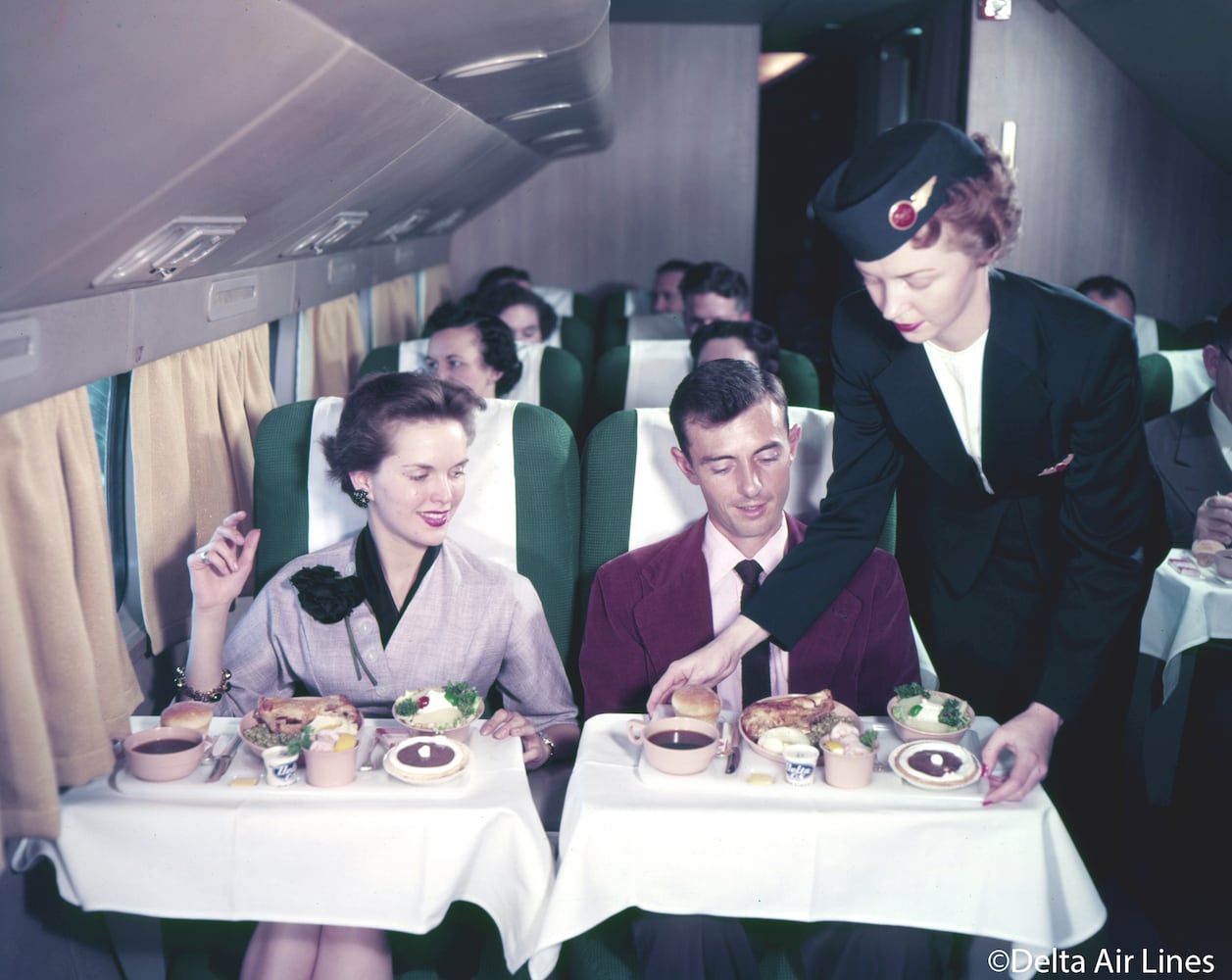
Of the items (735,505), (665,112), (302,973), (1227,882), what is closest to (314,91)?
(735,505)

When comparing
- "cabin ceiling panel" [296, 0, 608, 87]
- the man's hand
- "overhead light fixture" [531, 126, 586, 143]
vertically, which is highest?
"overhead light fixture" [531, 126, 586, 143]

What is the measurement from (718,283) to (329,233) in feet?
5.78

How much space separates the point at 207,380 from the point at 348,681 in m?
1.21

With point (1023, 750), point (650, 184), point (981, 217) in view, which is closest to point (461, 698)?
point (1023, 750)

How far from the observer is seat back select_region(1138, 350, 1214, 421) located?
4.20m

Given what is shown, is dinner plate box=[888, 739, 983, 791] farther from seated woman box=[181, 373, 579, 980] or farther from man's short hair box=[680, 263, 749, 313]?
man's short hair box=[680, 263, 749, 313]

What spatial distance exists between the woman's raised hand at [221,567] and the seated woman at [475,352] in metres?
1.65

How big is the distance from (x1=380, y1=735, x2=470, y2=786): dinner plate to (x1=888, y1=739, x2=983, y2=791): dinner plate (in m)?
0.69

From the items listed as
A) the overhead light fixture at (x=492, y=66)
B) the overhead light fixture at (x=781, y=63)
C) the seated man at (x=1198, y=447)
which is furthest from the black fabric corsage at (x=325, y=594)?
the overhead light fixture at (x=781, y=63)

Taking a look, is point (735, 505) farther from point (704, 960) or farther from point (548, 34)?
point (548, 34)

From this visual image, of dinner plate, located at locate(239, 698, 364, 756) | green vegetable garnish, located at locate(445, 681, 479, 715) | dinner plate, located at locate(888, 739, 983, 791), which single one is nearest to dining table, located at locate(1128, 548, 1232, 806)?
dinner plate, located at locate(888, 739, 983, 791)

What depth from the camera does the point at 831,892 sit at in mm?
1739

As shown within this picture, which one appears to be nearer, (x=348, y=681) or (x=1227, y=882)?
(x=348, y=681)

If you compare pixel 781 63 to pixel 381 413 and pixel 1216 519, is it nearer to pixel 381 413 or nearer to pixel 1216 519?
pixel 1216 519
